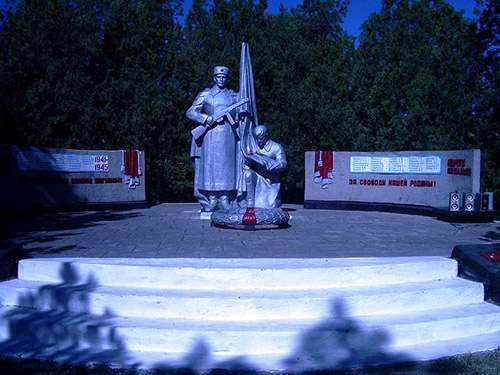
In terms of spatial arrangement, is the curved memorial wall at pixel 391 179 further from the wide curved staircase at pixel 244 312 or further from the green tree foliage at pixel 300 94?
the wide curved staircase at pixel 244 312

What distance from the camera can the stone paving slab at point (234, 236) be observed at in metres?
6.96

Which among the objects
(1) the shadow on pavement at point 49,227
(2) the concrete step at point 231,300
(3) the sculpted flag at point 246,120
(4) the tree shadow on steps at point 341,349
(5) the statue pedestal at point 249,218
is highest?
(3) the sculpted flag at point 246,120

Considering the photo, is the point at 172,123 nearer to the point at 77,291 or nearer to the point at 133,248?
the point at 133,248

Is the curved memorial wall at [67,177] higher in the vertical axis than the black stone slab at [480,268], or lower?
higher

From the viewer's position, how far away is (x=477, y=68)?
18.4 m

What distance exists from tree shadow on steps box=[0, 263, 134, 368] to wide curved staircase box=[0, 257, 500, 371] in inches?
0.4

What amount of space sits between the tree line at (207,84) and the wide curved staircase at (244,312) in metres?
12.1

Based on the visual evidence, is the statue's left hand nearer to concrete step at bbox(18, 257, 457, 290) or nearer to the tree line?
concrete step at bbox(18, 257, 457, 290)

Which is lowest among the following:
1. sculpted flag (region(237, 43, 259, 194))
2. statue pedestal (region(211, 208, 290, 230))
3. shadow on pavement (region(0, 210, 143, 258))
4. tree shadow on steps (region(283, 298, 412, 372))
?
tree shadow on steps (region(283, 298, 412, 372))

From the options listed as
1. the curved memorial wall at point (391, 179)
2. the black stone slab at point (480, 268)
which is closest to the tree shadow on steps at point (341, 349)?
the black stone slab at point (480, 268)

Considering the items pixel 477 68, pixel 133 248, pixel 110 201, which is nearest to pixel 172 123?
pixel 110 201

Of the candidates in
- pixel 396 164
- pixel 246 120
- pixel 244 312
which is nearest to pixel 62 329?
pixel 244 312

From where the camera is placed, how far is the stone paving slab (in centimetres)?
696

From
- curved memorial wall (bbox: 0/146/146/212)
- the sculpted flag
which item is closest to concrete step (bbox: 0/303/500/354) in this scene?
the sculpted flag
